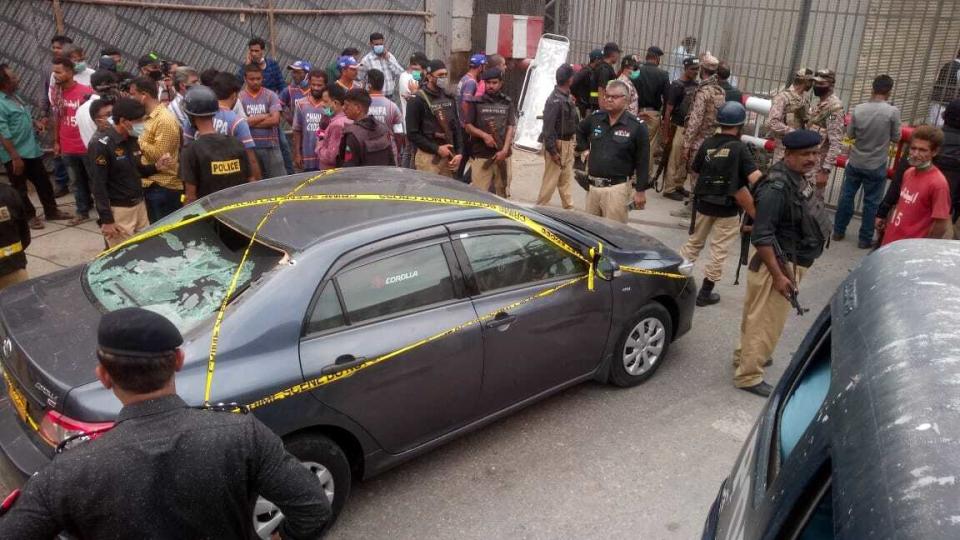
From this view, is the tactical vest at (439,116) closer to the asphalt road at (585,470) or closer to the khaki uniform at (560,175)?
the khaki uniform at (560,175)

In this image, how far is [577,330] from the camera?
4422mm

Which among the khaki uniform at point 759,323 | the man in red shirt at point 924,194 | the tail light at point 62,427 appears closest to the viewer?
the tail light at point 62,427

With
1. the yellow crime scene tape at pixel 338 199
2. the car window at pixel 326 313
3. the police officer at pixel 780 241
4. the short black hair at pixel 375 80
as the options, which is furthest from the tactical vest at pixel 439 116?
the car window at pixel 326 313

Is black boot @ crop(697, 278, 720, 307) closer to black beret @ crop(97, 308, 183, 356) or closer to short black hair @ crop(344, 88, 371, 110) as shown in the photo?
short black hair @ crop(344, 88, 371, 110)

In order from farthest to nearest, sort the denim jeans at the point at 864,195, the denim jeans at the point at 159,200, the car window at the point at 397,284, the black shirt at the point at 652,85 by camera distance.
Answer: the black shirt at the point at 652,85
the denim jeans at the point at 864,195
the denim jeans at the point at 159,200
the car window at the point at 397,284

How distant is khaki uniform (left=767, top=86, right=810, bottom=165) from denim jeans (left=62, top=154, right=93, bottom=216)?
306 inches

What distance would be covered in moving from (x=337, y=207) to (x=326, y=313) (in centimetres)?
69

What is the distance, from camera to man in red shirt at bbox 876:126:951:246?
17.1ft

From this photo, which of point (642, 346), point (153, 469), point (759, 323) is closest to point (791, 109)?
point (759, 323)

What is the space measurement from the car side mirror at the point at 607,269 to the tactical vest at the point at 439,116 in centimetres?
385

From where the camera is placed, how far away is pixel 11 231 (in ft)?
14.7

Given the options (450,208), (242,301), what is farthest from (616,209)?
(242,301)

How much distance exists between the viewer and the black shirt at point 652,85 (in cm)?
991

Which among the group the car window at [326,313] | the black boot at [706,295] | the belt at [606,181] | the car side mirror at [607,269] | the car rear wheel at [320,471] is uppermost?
the car window at [326,313]
